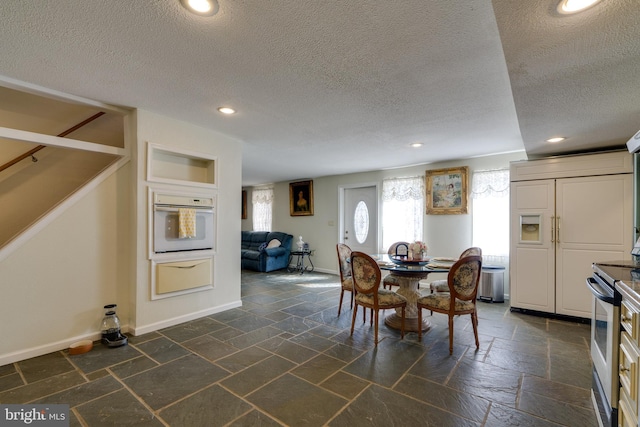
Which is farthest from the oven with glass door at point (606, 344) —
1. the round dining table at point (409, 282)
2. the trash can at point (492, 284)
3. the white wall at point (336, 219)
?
the white wall at point (336, 219)

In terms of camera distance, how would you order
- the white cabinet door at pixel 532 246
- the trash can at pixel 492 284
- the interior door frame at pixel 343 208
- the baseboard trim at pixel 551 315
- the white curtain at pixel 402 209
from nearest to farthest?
1. the baseboard trim at pixel 551 315
2. the white cabinet door at pixel 532 246
3. the trash can at pixel 492 284
4. the white curtain at pixel 402 209
5. the interior door frame at pixel 343 208

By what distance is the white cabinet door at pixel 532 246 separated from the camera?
3484 mm

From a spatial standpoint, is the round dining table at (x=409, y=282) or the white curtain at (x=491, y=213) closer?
the round dining table at (x=409, y=282)

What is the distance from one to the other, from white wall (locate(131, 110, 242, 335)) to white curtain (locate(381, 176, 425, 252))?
3111 mm

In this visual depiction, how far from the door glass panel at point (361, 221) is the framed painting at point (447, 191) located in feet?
4.75

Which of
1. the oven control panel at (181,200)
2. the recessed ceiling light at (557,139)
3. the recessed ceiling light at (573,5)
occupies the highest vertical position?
the recessed ceiling light at (573,5)

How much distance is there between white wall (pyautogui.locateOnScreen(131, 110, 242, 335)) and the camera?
2.89 m

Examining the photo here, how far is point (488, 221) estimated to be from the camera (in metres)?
4.56

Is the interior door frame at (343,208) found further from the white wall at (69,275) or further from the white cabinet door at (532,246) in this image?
the white wall at (69,275)

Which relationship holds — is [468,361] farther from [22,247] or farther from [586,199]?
[22,247]

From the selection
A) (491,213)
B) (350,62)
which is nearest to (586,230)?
(491,213)

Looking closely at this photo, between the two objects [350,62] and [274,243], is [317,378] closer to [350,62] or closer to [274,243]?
[350,62]

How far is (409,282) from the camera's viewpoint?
3.34 metres

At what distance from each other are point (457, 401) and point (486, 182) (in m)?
3.70
